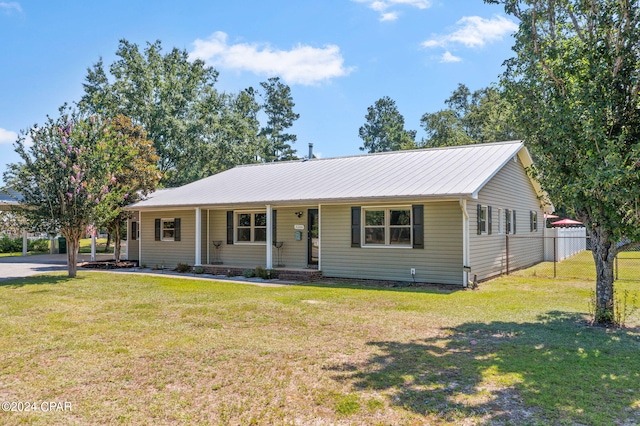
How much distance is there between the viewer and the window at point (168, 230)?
55.0 ft

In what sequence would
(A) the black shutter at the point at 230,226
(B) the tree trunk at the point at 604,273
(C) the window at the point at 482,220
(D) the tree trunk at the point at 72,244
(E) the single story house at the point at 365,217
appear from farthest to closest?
(A) the black shutter at the point at 230,226, (D) the tree trunk at the point at 72,244, (C) the window at the point at 482,220, (E) the single story house at the point at 365,217, (B) the tree trunk at the point at 604,273

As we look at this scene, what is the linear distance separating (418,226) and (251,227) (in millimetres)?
6102

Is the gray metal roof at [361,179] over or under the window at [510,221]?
over

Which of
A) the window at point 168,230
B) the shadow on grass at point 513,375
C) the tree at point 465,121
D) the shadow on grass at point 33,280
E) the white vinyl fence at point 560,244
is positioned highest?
the tree at point 465,121

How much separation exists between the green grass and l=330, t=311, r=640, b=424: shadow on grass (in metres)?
0.02

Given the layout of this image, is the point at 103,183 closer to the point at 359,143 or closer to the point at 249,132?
the point at 249,132

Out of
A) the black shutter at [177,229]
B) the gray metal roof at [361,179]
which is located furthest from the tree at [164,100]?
the black shutter at [177,229]

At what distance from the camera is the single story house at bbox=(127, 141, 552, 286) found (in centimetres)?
1141

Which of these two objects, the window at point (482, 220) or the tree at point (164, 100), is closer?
the window at point (482, 220)

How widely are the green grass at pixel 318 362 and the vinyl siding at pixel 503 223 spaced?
10.0 ft

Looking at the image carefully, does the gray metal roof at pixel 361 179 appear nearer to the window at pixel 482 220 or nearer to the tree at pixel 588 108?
the window at pixel 482 220

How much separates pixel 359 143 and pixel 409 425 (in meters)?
50.9

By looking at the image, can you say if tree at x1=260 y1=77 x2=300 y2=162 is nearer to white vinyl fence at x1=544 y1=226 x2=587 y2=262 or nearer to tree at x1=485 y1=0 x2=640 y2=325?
white vinyl fence at x1=544 y1=226 x2=587 y2=262

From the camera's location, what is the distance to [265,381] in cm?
423
